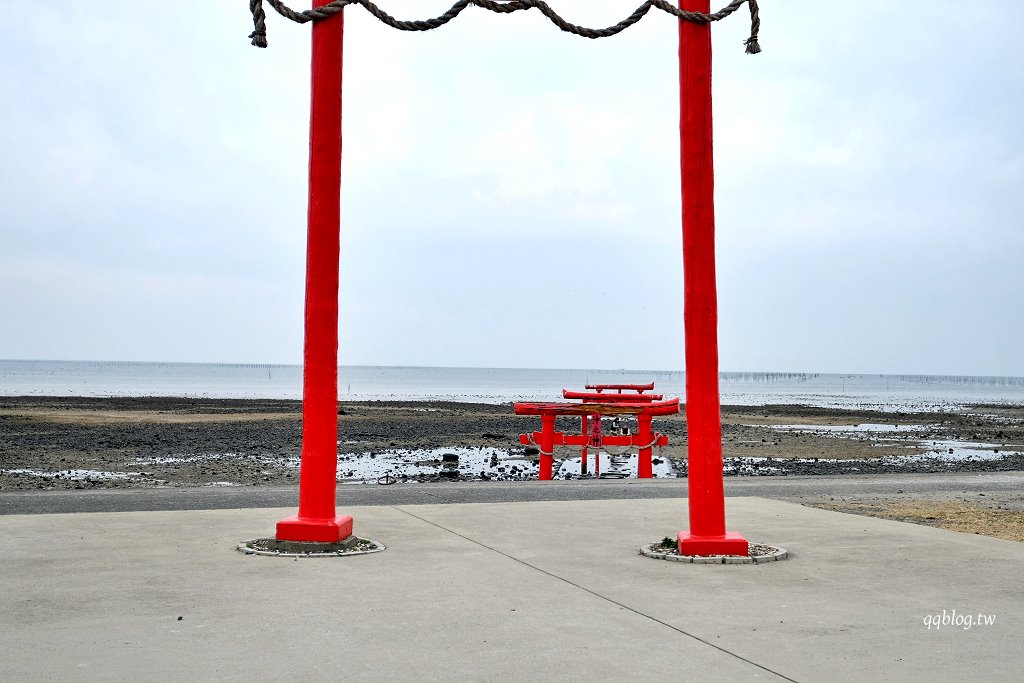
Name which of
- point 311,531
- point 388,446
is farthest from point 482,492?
point 388,446

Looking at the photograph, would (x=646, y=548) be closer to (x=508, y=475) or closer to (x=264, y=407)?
(x=508, y=475)

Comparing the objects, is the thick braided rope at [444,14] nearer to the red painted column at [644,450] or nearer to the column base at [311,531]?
the column base at [311,531]

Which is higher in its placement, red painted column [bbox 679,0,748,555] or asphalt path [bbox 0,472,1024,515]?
red painted column [bbox 679,0,748,555]

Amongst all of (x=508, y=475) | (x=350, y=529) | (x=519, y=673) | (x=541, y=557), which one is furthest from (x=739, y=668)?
(x=508, y=475)

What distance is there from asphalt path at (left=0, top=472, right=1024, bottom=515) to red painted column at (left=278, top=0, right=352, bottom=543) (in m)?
2.34

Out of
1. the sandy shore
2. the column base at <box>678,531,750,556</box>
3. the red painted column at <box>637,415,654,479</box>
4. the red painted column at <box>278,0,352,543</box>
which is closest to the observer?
the column base at <box>678,531,750,556</box>

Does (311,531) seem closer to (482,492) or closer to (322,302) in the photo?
(322,302)

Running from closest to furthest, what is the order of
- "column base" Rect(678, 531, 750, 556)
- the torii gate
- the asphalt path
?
"column base" Rect(678, 531, 750, 556)
the torii gate
the asphalt path

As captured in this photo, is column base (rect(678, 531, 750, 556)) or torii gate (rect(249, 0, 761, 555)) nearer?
column base (rect(678, 531, 750, 556))

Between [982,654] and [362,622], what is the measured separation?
107 inches

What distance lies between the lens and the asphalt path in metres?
10.1

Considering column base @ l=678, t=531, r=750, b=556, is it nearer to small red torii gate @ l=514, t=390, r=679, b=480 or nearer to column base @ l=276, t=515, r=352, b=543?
column base @ l=276, t=515, r=352, b=543

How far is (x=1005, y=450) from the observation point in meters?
30.5

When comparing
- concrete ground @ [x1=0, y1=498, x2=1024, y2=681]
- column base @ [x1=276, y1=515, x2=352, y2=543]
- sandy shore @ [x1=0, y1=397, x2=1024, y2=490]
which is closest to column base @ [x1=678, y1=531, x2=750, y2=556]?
concrete ground @ [x1=0, y1=498, x2=1024, y2=681]
